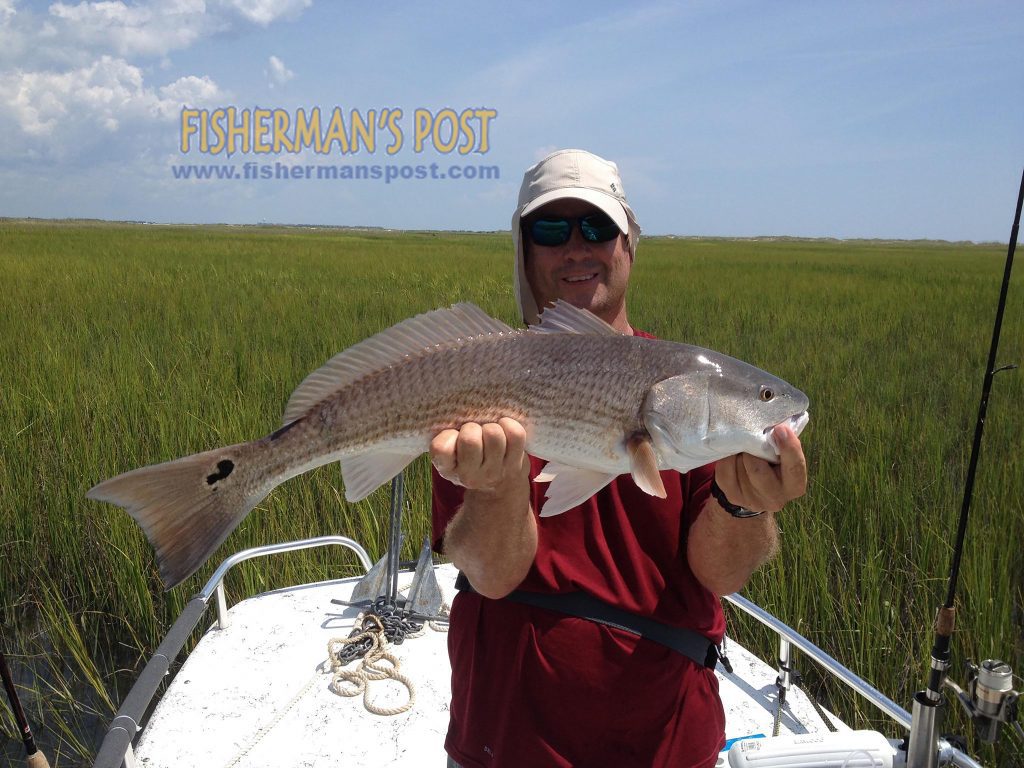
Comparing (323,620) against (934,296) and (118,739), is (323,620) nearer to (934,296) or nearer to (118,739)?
(118,739)

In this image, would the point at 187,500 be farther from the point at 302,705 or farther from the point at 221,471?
the point at 302,705

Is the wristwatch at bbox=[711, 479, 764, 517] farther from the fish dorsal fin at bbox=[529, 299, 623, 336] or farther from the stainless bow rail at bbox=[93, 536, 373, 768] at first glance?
the stainless bow rail at bbox=[93, 536, 373, 768]

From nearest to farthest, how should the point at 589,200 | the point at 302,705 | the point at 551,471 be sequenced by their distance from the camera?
the point at 551,471, the point at 589,200, the point at 302,705

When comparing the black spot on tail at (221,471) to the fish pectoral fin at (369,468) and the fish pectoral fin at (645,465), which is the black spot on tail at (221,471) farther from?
the fish pectoral fin at (645,465)

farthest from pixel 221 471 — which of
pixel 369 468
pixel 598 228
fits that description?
pixel 598 228

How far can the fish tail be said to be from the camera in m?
2.06

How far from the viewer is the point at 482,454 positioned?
2127 mm

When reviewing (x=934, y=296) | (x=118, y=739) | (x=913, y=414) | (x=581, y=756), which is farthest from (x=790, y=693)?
(x=934, y=296)

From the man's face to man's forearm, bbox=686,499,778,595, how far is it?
0.91 meters

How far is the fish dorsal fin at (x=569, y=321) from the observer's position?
2.33 m

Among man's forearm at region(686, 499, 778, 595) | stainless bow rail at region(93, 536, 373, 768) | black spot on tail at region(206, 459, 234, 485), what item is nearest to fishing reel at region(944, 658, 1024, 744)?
man's forearm at region(686, 499, 778, 595)

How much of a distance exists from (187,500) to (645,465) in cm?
144

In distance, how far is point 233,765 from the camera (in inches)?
112

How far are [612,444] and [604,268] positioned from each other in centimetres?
75
